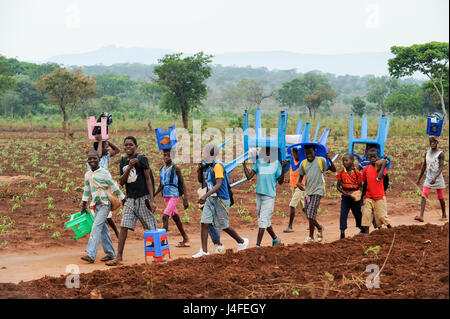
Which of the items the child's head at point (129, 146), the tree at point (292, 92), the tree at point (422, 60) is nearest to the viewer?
the child's head at point (129, 146)

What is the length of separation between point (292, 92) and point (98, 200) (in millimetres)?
61173

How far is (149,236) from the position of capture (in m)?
6.22

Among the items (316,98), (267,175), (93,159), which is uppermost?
(316,98)

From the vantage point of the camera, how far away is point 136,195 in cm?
649

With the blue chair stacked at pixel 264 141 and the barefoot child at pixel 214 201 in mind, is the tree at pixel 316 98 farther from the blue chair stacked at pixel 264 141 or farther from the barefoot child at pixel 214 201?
the barefoot child at pixel 214 201

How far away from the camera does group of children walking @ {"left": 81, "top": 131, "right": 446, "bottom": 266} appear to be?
21.2 ft

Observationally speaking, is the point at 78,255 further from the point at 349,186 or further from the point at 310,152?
Result: the point at 349,186

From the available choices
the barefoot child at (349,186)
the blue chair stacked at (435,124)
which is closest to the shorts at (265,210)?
the barefoot child at (349,186)

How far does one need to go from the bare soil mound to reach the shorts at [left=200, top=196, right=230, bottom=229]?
2.38 ft

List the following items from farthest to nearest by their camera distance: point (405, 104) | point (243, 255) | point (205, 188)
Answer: point (405, 104), point (205, 188), point (243, 255)

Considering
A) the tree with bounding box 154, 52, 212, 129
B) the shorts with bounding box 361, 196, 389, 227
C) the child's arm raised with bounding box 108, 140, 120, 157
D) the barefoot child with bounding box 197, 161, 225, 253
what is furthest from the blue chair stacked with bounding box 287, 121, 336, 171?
the tree with bounding box 154, 52, 212, 129

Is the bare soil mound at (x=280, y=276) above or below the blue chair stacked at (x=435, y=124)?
below

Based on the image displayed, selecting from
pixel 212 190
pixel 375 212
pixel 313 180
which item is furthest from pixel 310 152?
pixel 212 190

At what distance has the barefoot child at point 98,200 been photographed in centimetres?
650
